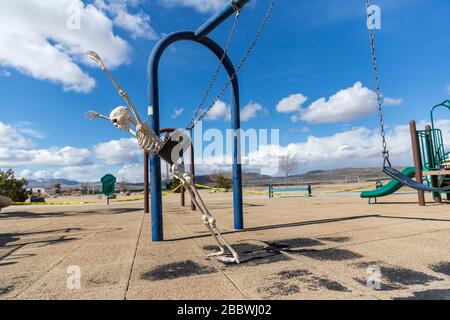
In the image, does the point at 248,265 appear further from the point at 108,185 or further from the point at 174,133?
the point at 108,185

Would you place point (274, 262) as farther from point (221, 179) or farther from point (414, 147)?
point (221, 179)

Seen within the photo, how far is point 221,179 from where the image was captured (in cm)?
4788

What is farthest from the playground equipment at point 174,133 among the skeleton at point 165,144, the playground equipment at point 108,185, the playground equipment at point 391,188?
the playground equipment at point 108,185

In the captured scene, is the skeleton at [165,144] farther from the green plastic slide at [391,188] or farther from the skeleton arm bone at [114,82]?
the green plastic slide at [391,188]

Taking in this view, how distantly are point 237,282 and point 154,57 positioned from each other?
208 inches

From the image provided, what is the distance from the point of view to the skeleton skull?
4.46 meters

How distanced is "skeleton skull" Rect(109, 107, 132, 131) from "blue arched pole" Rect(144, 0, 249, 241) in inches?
67.0

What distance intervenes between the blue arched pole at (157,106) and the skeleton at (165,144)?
5.18 feet

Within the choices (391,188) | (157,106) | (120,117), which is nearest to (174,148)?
(120,117)

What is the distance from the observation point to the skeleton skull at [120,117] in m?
4.46

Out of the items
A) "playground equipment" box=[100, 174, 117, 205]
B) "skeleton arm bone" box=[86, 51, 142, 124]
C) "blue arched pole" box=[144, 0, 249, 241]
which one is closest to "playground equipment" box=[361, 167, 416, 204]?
"blue arched pole" box=[144, 0, 249, 241]

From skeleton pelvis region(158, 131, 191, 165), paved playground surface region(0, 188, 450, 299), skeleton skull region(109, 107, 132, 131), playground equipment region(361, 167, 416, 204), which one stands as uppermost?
skeleton skull region(109, 107, 132, 131)

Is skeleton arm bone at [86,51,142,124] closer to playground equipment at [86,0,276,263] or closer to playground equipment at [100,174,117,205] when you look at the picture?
playground equipment at [86,0,276,263]
